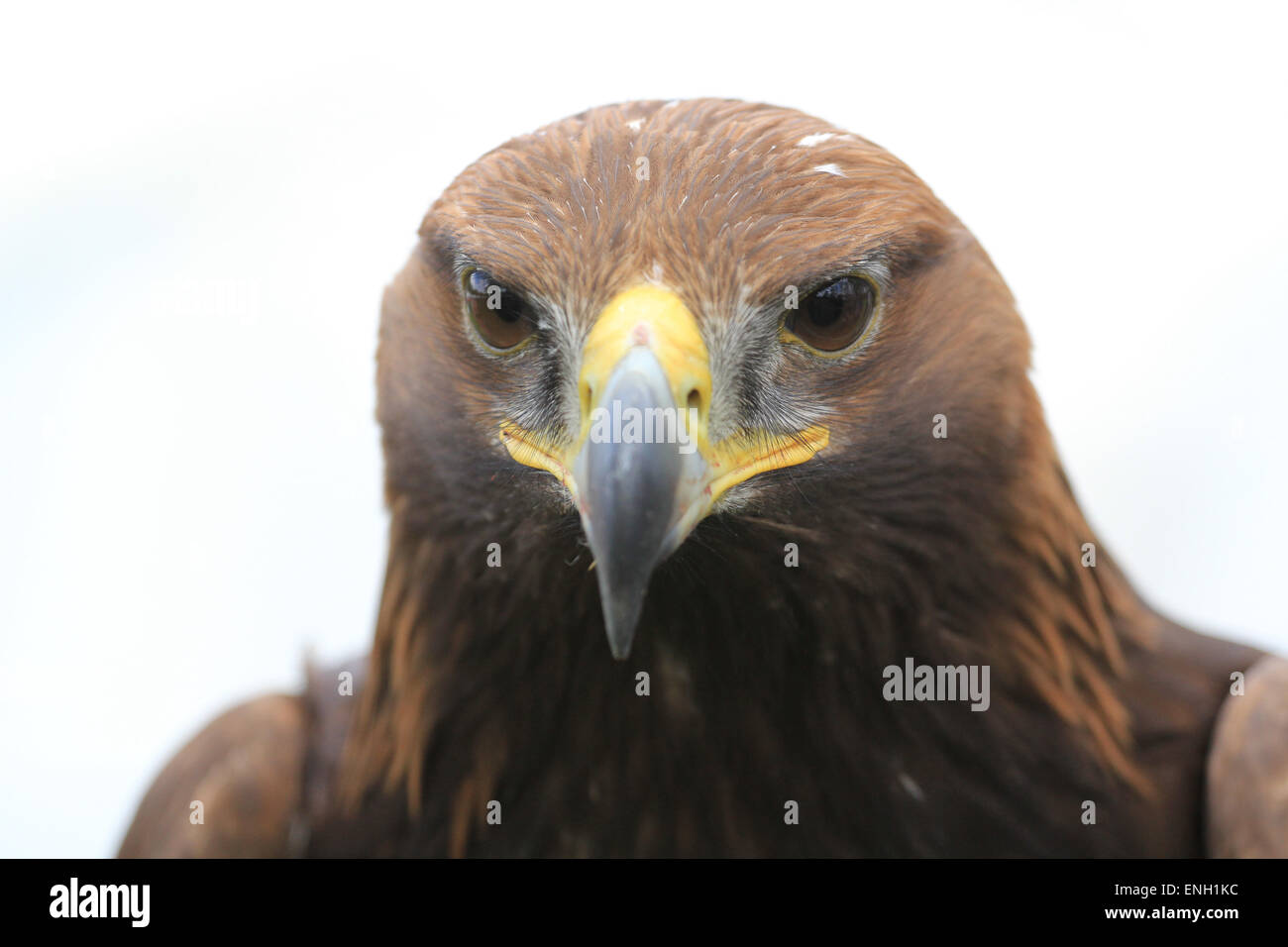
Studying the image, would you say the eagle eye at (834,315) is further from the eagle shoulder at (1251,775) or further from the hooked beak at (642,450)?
the eagle shoulder at (1251,775)

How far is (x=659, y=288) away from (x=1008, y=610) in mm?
870

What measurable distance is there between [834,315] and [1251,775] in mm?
1107

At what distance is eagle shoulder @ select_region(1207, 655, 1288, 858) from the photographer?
2039 millimetres

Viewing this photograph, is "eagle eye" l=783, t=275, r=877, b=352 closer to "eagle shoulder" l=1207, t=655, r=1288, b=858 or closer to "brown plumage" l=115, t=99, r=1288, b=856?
"brown plumage" l=115, t=99, r=1288, b=856

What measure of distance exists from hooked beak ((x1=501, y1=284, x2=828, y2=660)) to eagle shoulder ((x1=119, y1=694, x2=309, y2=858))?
126 cm

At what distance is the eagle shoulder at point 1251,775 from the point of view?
80.3 inches

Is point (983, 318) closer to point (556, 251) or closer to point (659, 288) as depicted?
point (659, 288)

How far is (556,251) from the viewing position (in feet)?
6.24

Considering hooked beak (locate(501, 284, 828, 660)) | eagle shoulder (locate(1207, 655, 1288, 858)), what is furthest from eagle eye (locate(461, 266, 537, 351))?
eagle shoulder (locate(1207, 655, 1288, 858))

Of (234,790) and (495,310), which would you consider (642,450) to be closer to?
(495,310)

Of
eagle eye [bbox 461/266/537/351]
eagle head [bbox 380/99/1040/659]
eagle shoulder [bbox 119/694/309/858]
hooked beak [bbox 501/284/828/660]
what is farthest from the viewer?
eagle shoulder [bbox 119/694/309/858]

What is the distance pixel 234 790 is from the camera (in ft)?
8.71

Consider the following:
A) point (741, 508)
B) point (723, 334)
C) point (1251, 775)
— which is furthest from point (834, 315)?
point (1251, 775)
